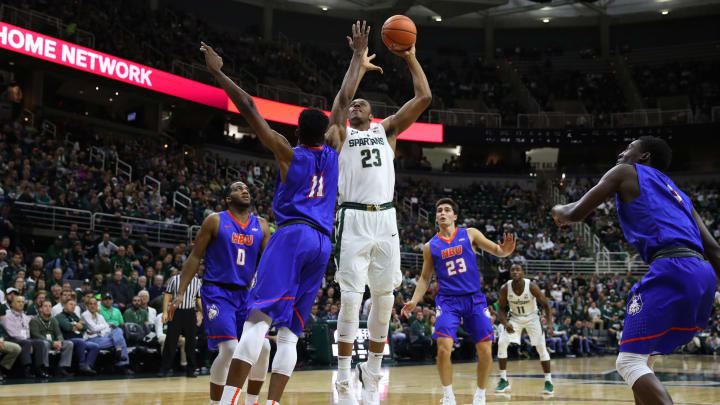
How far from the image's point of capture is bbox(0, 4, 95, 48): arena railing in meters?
21.0

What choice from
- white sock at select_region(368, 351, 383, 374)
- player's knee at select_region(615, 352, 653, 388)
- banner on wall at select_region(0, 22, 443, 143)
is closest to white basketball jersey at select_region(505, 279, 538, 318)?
white sock at select_region(368, 351, 383, 374)

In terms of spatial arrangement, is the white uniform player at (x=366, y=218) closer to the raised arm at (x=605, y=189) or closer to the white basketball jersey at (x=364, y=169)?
the white basketball jersey at (x=364, y=169)

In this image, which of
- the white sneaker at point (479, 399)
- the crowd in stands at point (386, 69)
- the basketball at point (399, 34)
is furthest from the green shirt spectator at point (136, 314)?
the crowd in stands at point (386, 69)

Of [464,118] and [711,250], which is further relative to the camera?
[464,118]

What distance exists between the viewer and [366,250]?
5602 mm

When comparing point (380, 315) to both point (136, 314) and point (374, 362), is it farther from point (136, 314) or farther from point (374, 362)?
point (136, 314)

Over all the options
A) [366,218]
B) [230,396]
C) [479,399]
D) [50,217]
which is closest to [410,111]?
[366,218]

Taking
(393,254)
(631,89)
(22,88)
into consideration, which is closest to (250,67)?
(22,88)

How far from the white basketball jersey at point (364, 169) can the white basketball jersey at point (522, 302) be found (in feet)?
22.2

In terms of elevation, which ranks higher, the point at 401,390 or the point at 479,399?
the point at 479,399

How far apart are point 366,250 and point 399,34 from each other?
73.7 inches

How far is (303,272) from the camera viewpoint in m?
4.92

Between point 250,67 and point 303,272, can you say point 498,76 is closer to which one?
point 250,67

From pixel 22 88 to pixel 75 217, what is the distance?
9.81 metres
